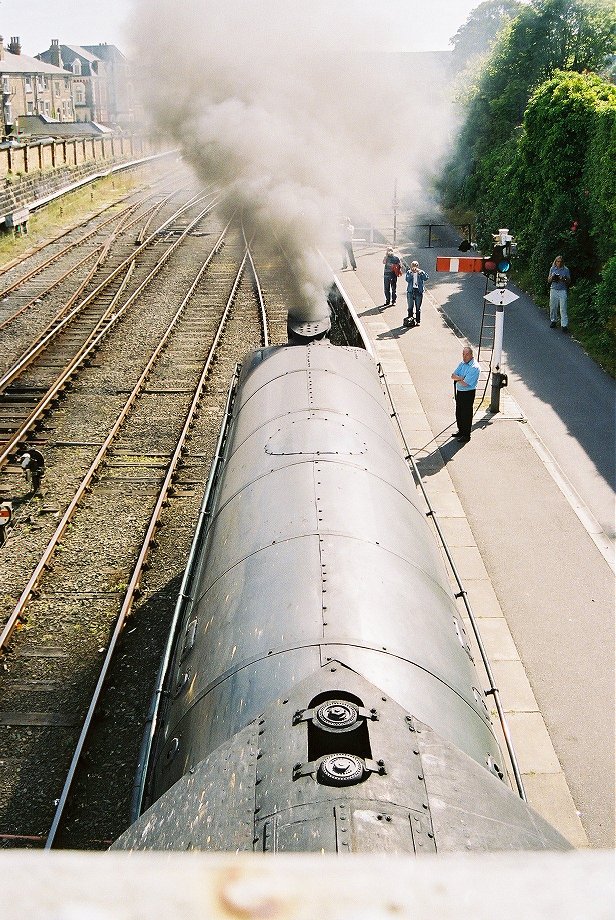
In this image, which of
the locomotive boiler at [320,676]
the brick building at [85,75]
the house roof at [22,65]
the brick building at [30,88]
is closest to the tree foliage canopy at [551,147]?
the locomotive boiler at [320,676]

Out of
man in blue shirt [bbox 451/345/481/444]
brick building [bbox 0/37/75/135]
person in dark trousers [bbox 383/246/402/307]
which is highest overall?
brick building [bbox 0/37/75/135]

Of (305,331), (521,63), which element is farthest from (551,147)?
(305,331)

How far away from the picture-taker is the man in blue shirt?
12500 mm

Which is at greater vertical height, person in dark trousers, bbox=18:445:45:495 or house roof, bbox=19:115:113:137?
house roof, bbox=19:115:113:137

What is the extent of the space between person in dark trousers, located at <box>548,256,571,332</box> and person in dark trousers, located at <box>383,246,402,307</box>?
4.17m

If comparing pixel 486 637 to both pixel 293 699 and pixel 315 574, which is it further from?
pixel 293 699

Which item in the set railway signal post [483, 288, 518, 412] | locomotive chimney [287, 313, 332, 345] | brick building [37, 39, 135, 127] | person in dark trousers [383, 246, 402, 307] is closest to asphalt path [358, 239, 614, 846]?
railway signal post [483, 288, 518, 412]

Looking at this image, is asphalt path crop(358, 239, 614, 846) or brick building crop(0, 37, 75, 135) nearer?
asphalt path crop(358, 239, 614, 846)

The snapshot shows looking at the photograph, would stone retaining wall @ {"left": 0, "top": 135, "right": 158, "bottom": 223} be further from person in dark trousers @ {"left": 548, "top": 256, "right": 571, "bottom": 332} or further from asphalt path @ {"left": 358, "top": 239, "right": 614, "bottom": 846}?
asphalt path @ {"left": 358, "top": 239, "right": 614, "bottom": 846}

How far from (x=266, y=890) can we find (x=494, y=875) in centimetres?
19

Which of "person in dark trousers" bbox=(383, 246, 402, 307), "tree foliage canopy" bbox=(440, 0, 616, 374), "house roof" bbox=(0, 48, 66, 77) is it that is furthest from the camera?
"house roof" bbox=(0, 48, 66, 77)

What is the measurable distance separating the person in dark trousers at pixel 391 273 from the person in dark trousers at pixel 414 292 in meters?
1.61

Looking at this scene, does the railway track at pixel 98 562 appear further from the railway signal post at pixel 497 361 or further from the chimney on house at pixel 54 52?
the chimney on house at pixel 54 52

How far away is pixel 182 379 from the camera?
1572 centimetres
